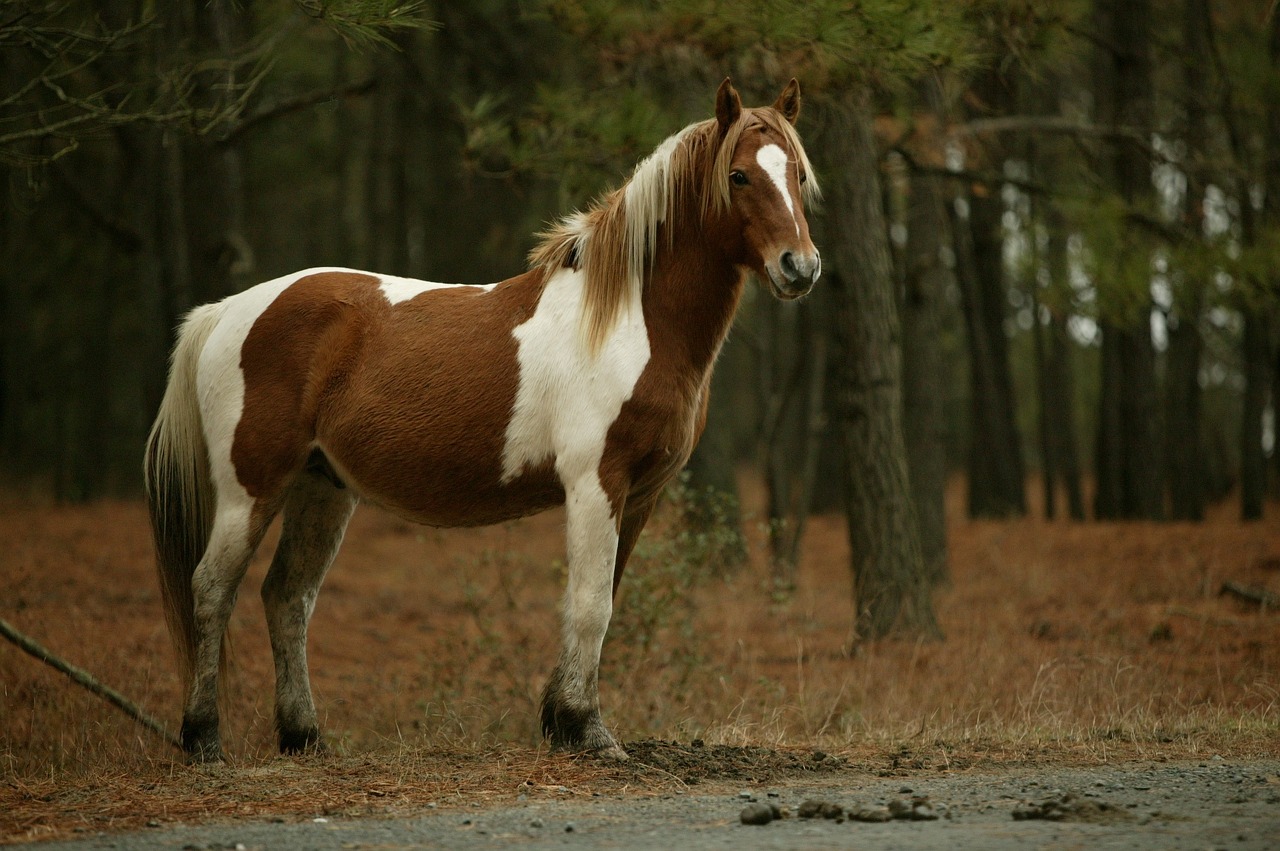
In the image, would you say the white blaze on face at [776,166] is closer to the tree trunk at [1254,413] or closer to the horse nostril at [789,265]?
the horse nostril at [789,265]

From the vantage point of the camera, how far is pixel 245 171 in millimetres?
19094

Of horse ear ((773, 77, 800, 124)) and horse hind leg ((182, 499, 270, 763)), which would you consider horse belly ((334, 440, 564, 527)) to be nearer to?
horse hind leg ((182, 499, 270, 763))

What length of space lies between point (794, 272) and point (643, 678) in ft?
11.3

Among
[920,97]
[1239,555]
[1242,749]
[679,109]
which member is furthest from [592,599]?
[1239,555]

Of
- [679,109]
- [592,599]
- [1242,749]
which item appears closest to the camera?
[592,599]

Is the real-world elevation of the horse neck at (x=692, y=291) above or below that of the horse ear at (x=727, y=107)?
below

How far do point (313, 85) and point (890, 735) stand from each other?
692 inches

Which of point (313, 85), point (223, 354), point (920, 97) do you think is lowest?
point (223, 354)

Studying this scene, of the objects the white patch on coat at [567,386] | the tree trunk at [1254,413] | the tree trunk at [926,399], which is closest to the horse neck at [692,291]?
the white patch on coat at [567,386]

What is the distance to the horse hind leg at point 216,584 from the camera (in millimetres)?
5316

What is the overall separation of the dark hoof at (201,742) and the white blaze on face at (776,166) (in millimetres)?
3475

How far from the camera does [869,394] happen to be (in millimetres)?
8047

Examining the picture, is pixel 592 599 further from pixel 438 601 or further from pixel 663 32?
pixel 438 601

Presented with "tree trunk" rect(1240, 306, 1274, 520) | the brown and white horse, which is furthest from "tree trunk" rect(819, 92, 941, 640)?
"tree trunk" rect(1240, 306, 1274, 520)
